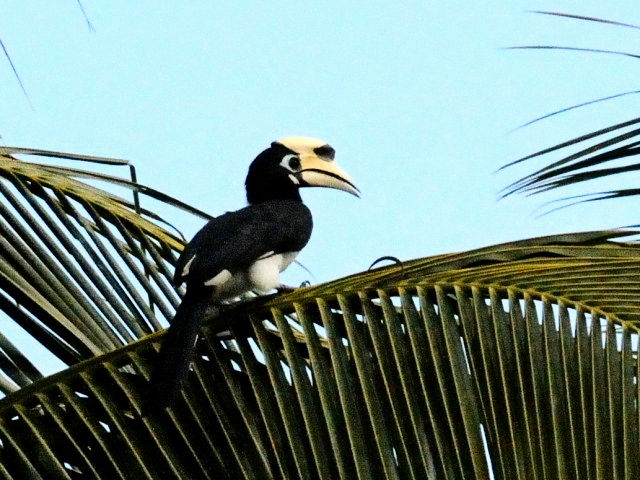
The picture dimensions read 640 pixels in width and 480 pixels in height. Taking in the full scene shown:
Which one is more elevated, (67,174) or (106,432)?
(67,174)

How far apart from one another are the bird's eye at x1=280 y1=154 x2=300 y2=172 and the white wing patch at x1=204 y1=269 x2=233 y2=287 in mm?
1371

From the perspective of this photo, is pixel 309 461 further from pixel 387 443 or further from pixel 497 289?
pixel 497 289

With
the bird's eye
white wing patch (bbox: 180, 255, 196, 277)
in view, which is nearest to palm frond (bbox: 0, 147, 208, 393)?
→ white wing patch (bbox: 180, 255, 196, 277)

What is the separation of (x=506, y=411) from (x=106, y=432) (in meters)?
0.68

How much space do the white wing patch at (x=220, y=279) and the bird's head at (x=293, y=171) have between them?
4.28 feet

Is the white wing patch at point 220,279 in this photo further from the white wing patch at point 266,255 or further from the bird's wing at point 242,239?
the white wing patch at point 266,255

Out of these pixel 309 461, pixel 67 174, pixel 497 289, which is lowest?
pixel 309 461

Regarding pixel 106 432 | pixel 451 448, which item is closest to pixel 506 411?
pixel 451 448

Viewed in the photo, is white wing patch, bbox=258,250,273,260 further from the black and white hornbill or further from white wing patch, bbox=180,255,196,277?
white wing patch, bbox=180,255,196,277

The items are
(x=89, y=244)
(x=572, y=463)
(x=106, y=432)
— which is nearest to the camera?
(x=572, y=463)

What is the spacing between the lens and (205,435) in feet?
7.48

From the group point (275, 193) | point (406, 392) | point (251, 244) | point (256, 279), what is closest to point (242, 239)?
point (251, 244)

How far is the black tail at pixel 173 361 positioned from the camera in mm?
2287

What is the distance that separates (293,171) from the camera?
4703mm
